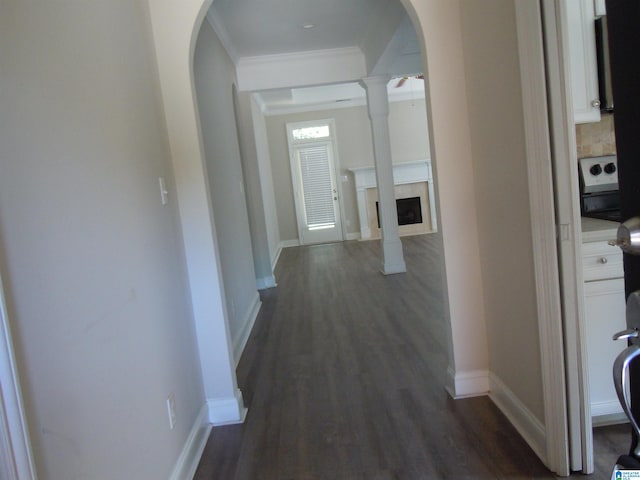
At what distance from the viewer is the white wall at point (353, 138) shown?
30.1 ft

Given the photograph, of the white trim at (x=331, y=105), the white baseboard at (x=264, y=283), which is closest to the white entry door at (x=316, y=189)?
the white trim at (x=331, y=105)

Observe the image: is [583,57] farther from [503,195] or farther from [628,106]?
[628,106]

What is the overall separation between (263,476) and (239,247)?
2.44 m

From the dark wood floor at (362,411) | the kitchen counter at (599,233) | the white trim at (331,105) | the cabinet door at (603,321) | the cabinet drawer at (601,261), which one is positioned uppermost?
the white trim at (331,105)

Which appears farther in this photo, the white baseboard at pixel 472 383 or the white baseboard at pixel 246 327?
the white baseboard at pixel 246 327

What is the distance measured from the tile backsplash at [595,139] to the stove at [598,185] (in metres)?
0.09

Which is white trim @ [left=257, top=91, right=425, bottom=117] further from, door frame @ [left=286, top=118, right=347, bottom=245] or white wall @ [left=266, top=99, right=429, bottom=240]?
door frame @ [left=286, top=118, right=347, bottom=245]

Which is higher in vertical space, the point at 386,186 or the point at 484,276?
the point at 386,186

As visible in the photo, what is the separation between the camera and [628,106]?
0.82 metres

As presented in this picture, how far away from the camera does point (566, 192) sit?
1.62 m

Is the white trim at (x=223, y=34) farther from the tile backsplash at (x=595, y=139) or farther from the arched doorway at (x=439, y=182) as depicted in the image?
the tile backsplash at (x=595, y=139)

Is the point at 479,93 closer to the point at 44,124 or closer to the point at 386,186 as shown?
the point at 44,124

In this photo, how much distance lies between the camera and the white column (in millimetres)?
5652

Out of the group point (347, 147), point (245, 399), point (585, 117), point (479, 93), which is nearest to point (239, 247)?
point (245, 399)
